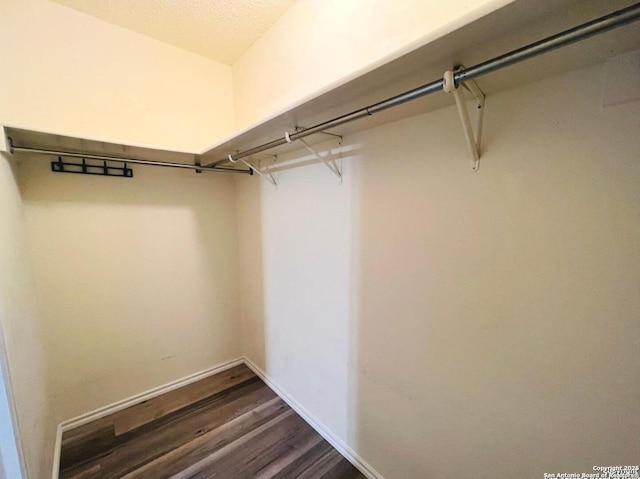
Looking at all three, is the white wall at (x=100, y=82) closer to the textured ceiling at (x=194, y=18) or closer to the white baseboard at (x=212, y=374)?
the textured ceiling at (x=194, y=18)

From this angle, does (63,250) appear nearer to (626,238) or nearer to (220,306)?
(220,306)

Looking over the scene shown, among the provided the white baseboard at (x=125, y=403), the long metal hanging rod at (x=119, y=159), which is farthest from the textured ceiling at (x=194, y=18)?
the white baseboard at (x=125, y=403)

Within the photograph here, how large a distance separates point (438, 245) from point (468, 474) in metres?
0.98

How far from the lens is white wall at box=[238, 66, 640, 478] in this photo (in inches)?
30.9

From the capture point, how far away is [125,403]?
2.11m

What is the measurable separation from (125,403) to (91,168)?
5.93 ft

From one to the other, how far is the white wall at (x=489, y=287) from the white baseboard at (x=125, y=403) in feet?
4.32

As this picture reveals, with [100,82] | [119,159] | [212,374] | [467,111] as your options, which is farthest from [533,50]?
[212,374]

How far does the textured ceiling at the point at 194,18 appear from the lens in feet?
5.40

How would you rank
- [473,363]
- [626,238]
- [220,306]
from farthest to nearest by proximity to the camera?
[220,306], [473,363], [626,238]

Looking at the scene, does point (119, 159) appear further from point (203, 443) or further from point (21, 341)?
point (203, 443)

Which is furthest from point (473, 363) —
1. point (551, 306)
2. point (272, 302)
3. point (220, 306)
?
point (220, 306)

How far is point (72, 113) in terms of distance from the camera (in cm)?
174

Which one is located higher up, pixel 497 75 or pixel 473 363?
pixel 497 75
